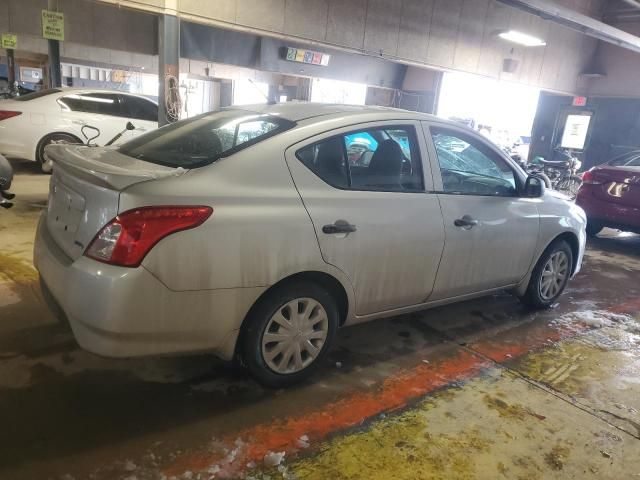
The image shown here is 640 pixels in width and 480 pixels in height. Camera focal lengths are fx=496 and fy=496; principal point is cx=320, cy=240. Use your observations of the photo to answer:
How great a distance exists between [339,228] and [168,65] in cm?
490

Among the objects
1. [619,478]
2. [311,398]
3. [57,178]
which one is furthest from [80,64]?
[619,478]

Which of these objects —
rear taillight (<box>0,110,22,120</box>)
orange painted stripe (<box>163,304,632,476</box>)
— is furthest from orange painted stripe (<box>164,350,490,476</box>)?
rear taillight (<box>0,110,22,120</box>)

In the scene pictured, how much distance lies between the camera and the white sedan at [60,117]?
7.48 metres

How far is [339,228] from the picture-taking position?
2543 mm

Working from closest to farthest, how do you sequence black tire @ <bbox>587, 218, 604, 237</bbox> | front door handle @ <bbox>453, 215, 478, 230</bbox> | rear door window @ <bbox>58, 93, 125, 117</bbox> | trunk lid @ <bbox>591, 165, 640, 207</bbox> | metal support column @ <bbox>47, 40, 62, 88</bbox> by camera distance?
front door handle @ <bbox>453, 215, 478, 230</bbox>, trunk lid @ <bbox>591, 165, 640, 207</bbox>, black tire @ <bbox>587, 218, 604, 237</bbox>, rear door window @ <bbox>58, 93, 125, 117</bbox>, metal support column @ <bbox>47, 40, 62, 88</bbox>

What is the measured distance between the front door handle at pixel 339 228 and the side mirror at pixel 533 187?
1637 millimetres

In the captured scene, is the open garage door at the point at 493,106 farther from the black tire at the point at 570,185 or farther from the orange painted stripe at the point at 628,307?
the orange painted stripe at the point at 628,307

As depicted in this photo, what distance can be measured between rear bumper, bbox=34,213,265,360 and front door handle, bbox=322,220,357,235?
449mm

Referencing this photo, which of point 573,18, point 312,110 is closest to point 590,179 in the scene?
point 573,18

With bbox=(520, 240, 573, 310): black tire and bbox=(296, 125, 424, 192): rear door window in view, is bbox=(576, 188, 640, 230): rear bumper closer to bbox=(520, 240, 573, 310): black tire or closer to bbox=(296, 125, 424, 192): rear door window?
bbox=(520, 240, 573, 310): black tire

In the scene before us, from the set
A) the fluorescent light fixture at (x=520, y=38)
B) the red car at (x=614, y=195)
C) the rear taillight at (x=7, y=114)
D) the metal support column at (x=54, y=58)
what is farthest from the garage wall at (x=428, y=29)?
the metal support column at (x=54, y=58)

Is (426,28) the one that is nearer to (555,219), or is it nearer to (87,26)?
(555,219)

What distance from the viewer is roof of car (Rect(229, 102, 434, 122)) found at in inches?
109

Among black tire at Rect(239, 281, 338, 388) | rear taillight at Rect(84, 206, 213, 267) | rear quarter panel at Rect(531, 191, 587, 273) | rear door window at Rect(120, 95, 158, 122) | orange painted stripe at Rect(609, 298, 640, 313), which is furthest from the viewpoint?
rear door window at Rect(120, 95, 158, 122)
